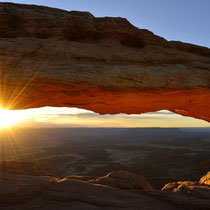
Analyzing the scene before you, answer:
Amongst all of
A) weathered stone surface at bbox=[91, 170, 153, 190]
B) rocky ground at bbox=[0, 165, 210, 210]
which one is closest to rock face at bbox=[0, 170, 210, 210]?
rocky ground at bbox=[0, 165, 210, 210]

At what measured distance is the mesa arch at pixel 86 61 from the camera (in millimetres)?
10188

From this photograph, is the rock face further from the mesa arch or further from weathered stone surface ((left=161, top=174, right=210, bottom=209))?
the mesa arch

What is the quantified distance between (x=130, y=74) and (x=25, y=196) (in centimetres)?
833


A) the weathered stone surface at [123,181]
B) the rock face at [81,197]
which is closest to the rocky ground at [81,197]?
the rock face at [81,197]

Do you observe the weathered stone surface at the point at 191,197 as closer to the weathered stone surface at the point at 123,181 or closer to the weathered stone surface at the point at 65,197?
the weathered stone surface at the point at 65,197

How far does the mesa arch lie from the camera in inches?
401

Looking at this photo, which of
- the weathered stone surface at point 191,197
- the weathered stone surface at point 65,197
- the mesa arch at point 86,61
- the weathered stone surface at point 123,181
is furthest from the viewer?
the mesa arch at point 86,61

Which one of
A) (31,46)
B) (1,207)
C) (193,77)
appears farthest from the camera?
(193,77)

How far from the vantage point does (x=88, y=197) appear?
720 centimetres

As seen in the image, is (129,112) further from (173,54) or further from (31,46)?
(31,46)

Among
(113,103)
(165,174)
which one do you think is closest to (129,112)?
(113,103)

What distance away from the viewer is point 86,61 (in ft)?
35.8

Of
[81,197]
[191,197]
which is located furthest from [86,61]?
[191,197]

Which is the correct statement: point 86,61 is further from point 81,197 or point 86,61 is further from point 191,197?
point 191,197
